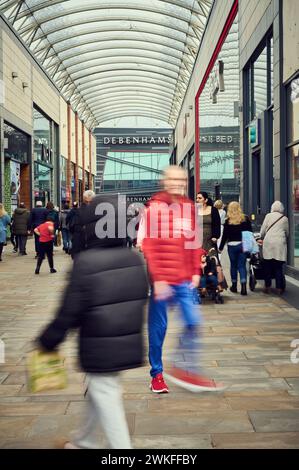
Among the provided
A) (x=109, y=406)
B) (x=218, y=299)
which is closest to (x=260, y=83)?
(x=218, y=299)

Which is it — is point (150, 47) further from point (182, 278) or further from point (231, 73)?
point (182, 278)

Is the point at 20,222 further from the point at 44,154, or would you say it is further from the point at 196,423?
the point at 196,423

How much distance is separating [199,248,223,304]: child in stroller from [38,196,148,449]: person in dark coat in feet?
19.9

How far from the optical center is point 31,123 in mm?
28609

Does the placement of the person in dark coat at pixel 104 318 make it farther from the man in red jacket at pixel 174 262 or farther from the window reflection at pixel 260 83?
the window reflection at pixel 260 83

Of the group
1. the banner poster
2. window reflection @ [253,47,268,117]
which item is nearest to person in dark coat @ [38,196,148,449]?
window reflection @ [253,47,268,117]

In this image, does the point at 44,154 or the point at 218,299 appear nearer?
the point at 218,299

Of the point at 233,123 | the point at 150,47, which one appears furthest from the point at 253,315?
the point at 150,47

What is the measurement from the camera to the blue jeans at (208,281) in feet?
29.9

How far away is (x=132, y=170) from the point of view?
75.8 metres

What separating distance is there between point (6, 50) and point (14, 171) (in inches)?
186

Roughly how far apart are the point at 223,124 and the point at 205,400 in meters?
17.7

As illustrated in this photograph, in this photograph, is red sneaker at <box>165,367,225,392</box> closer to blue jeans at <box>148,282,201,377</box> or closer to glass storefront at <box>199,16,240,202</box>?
blue jeans at <box>148,282,201,377</box>

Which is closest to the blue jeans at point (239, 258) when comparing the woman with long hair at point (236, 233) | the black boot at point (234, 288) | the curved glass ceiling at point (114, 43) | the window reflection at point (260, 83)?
the woman with long hair at point (236, 233)
